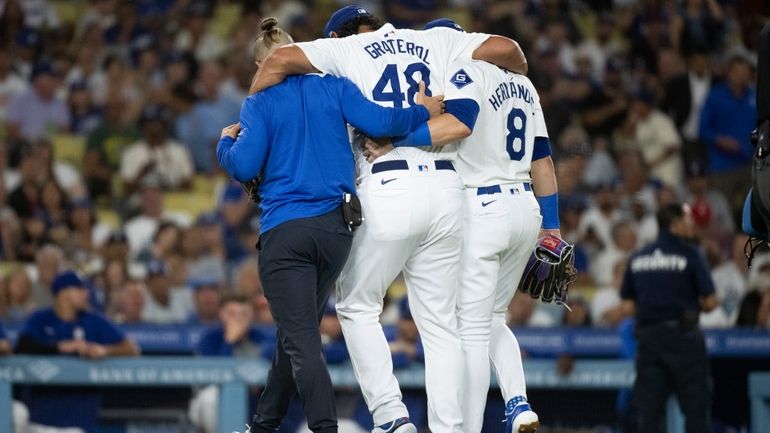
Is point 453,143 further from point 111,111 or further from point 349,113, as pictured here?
point 111,111

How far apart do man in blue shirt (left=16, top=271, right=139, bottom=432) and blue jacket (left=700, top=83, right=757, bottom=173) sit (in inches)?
265

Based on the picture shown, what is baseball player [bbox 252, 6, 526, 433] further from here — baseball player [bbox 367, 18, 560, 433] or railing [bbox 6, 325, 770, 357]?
railing [bbox 6, 325, 770, 357]

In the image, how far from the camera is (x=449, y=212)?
19.1 ft

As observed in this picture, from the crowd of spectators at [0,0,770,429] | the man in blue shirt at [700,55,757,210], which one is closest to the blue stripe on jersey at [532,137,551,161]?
the crowd of spectators at [0,0,770,429]

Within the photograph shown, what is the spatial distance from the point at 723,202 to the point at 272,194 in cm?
811

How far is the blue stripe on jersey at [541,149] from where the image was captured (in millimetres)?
6402

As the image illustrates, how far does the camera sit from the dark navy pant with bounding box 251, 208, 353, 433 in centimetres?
556

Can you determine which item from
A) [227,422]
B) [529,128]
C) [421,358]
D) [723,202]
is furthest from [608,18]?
[529,128]

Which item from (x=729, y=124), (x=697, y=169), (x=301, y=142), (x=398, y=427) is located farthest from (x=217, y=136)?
(x=398, y=427)

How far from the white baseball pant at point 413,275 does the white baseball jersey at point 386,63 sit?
0.19 metres

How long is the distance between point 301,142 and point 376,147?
1.18ft

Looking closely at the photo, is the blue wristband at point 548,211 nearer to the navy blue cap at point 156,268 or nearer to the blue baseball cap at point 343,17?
the blue baseball cap at point 343,17

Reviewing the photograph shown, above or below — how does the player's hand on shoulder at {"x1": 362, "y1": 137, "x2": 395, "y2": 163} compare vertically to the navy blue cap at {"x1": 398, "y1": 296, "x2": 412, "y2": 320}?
above

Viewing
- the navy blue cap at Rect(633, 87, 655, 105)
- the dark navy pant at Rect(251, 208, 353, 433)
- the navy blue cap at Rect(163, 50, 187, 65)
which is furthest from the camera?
the navy blue cap at Rect(163, 50, 187, 65)
